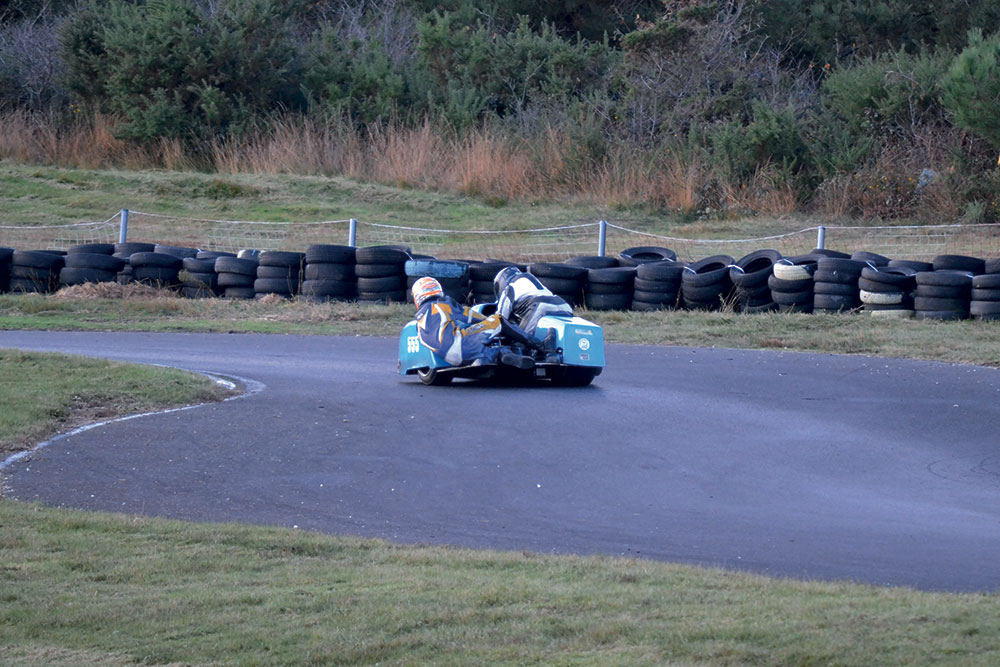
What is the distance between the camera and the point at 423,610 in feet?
16.9

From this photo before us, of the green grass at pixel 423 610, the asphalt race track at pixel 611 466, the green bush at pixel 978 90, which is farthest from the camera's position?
the green bush at pixel 978 90

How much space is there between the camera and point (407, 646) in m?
4.70

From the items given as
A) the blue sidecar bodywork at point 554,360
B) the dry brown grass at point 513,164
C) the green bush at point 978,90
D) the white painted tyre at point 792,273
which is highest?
the green bush at point 978,90

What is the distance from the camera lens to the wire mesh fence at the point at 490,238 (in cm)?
2194

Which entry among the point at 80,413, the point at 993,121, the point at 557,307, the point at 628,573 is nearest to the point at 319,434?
the point at 80,413

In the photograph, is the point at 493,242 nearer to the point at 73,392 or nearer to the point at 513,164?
the point at 513,164

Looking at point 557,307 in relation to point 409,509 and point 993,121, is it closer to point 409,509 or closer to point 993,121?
point 409,509

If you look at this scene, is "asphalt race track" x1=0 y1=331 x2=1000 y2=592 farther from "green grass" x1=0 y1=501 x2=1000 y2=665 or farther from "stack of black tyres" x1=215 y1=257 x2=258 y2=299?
"stack of black tyres" x1=215 y1=257 x2=258 y2=299

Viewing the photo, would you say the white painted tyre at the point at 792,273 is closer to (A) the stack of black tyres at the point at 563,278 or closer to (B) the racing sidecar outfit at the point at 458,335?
(A) the stack of black tyres at the point at 563,278

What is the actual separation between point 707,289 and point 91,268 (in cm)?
1017

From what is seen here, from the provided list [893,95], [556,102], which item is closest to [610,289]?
[893,95]

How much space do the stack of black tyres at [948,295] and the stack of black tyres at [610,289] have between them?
14.1 feet

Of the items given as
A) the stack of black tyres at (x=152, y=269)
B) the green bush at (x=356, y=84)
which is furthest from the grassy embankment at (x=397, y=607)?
the green bush at (x=356, y=84)

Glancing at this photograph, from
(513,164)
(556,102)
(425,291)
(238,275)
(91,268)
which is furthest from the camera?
(556,102)
